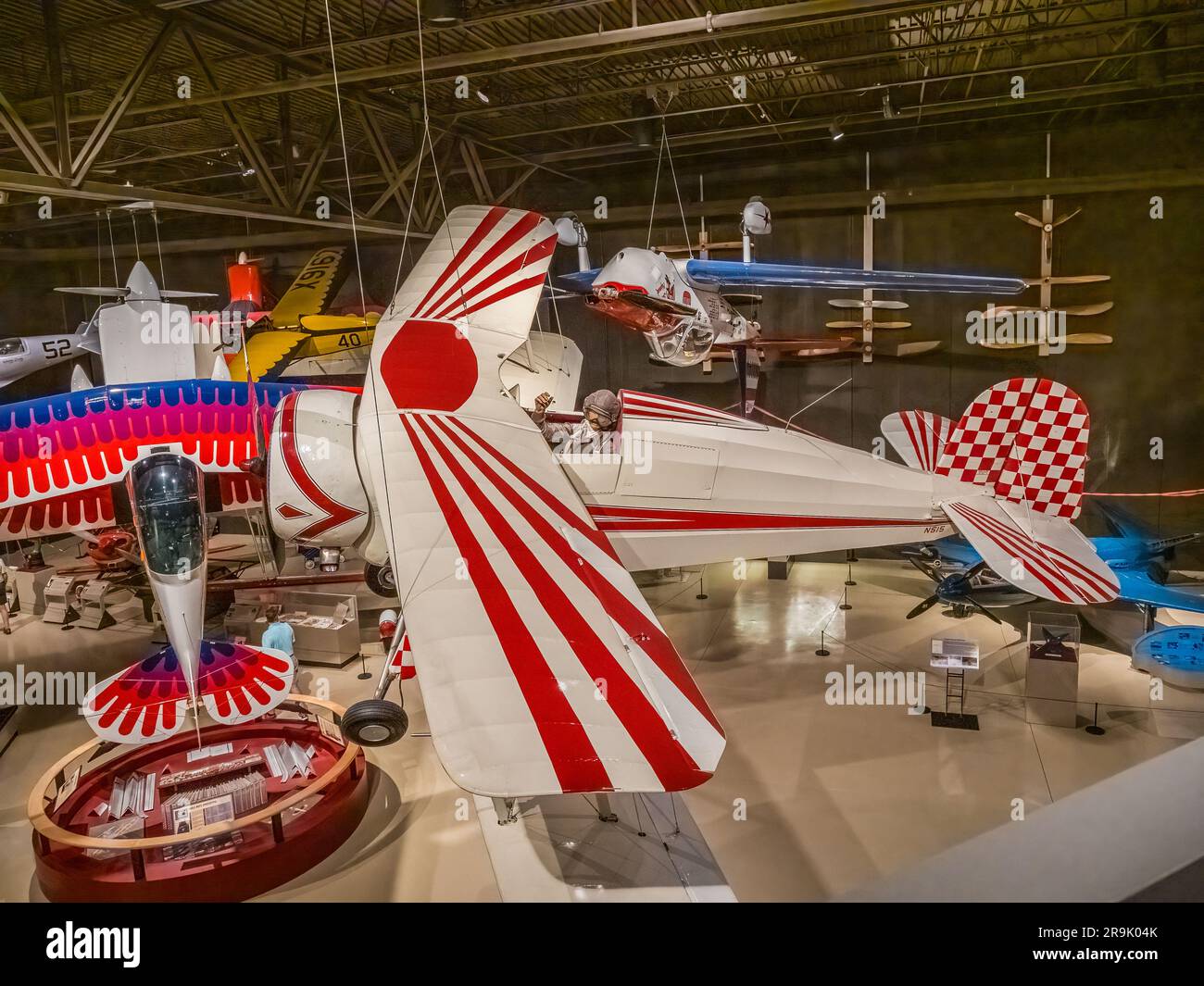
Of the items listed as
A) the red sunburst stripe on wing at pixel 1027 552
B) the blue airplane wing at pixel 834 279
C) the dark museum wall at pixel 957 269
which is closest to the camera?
the red sunburst stripe on wing at pixel 1027 552

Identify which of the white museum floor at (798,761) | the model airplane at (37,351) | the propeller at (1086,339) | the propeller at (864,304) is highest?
the propeller at (864,304)

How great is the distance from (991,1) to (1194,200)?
2.12m

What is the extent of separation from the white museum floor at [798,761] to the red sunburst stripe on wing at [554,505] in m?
1.18

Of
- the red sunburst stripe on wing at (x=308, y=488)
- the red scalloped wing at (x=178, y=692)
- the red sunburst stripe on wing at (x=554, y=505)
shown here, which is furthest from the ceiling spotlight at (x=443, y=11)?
the red scalloped wing at (x=178, y=692)

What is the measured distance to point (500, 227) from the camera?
12.4ft

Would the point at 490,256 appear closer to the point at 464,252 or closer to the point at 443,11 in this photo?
the point at 464,252

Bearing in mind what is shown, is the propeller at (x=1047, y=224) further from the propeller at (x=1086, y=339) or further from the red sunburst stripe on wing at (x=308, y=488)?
the red sunburst stripe on wing at (x=308, y=488)

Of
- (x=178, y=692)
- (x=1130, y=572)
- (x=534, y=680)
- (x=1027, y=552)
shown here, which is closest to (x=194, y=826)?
(x=178, y=692)

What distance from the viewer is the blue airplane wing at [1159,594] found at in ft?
16.0

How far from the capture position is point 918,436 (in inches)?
207

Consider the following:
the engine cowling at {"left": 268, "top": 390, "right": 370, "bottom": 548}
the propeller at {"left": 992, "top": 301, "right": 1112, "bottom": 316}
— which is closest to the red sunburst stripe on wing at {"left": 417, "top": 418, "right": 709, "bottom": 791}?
the engine cowling at {"left": 268, "top": 390, "right": 370, "bottom": 548}

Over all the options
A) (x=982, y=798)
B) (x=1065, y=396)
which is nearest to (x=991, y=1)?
(x=1065, y=396)

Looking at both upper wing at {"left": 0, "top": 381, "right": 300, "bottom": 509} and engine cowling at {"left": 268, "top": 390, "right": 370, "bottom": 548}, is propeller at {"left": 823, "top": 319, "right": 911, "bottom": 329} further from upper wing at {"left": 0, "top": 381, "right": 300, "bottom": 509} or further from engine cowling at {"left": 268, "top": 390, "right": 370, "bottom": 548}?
engine cowling at {"left": 268, "top": 390, "right": 370, "bottom": 548}

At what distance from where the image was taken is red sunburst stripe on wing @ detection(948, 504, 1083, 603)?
3379mm
